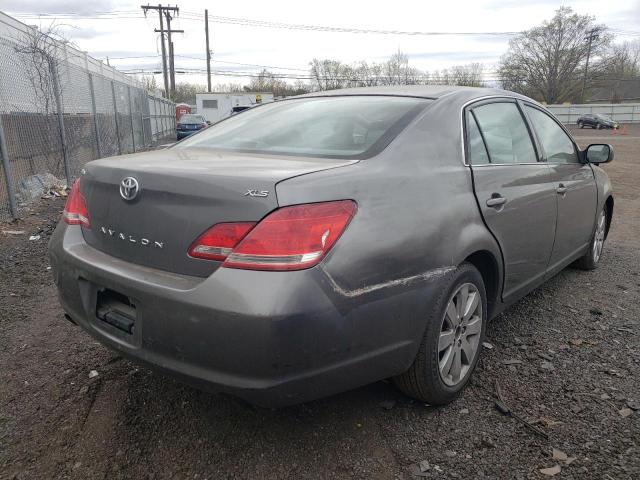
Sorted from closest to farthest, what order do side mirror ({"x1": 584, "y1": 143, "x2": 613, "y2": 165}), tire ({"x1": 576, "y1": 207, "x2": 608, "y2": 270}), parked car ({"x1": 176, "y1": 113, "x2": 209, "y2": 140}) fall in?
side mirror ({"x1": 584, "y1": 143, "x2": 613, "y2": 165}), tire ({"x1": 576, "y1": 207, "x2": 608, "y2": 270}), parked car ({"x1": 176, "y1": 113, "x2": 209, "y2": 140})

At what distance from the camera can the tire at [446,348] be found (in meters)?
2.33

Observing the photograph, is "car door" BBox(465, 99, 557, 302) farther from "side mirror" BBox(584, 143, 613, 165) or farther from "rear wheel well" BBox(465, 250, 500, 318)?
"side mirror" BBox(584, 143, 613, 165)

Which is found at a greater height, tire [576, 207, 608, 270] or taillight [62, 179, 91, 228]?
taillight [62, 179, 91, 228]

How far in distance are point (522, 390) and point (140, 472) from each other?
1932 millimetres

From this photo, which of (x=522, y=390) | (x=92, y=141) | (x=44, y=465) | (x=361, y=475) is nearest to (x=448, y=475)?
(x=361, y=475)

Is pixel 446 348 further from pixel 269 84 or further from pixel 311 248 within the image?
pixel 269 84

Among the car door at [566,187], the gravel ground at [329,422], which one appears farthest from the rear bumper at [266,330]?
the car door at [566,187]

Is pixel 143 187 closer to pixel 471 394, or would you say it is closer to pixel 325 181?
pixel 325 181

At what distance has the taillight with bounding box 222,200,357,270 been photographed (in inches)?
72.1

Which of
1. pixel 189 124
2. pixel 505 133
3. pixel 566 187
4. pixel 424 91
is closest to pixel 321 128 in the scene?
pixel 424 91

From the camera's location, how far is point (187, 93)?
240 feet

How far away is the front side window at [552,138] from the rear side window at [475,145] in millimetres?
959

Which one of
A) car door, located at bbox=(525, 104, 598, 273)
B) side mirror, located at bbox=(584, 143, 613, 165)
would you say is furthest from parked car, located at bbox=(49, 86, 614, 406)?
side mirror, located at bbox=(584, 143, 613, 165)

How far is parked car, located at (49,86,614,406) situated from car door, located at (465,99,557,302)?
16mm
